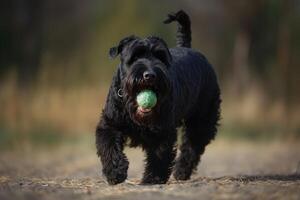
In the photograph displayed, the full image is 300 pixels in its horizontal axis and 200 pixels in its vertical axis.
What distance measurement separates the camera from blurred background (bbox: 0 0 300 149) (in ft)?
50.2

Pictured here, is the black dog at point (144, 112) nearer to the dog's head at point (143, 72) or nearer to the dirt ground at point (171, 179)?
the dog's head at point (143, 72)

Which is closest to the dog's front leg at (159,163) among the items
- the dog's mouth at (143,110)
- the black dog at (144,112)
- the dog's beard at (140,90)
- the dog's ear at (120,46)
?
the black dog at (144,112)

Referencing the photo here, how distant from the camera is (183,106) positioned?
8672 millimetres

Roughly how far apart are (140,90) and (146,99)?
10 centimetres

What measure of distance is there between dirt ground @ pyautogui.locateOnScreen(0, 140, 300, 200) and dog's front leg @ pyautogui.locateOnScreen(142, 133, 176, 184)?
0.20m

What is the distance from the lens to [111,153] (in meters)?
7.79

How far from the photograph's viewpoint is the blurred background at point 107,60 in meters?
15.3

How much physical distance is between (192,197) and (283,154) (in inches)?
307

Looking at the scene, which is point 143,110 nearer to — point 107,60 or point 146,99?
point 146,99

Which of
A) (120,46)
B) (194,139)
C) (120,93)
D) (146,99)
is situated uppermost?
(120,46)

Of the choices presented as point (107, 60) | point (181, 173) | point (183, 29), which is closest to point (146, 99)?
point (181, 173)

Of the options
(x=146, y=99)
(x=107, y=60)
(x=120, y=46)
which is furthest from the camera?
(x=107, y=60)

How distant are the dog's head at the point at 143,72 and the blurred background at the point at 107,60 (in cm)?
672

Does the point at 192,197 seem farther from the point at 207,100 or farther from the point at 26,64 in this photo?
the point at 26,64
